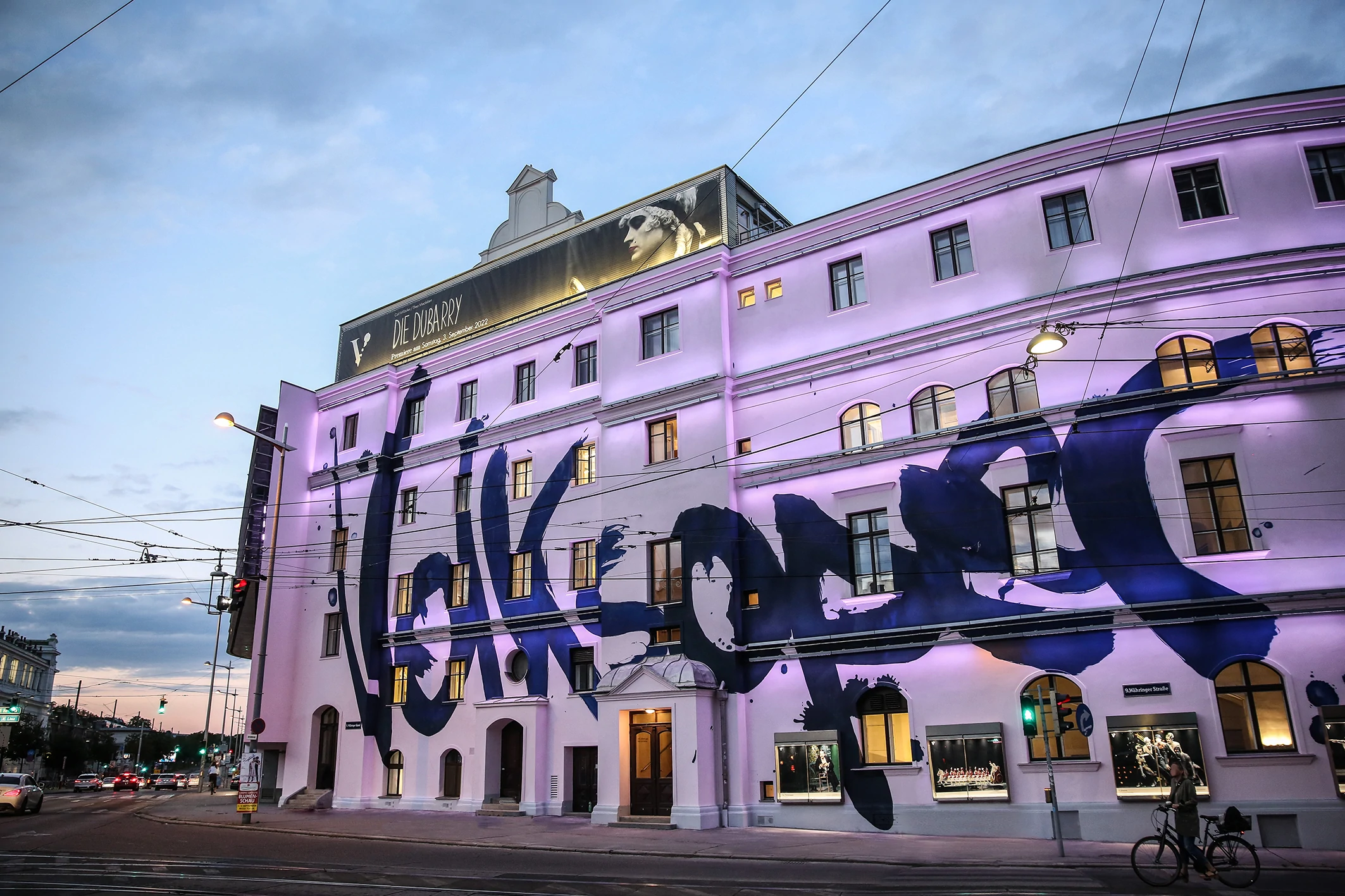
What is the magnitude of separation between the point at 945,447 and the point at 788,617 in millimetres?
6657

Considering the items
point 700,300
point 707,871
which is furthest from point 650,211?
point 707,871

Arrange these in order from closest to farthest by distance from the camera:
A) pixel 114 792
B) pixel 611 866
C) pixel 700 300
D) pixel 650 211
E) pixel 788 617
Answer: pixel 611 866 < pixel 788 617 < pixel 700 300 < pixel 650 211 < pixel 114 792

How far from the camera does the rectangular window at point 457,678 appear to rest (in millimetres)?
34812

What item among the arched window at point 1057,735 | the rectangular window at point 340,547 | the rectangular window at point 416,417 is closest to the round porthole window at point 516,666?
the rectangular window at point 340,547

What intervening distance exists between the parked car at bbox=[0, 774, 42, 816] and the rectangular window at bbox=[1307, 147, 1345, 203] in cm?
4881

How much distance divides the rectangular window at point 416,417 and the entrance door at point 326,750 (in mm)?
12303

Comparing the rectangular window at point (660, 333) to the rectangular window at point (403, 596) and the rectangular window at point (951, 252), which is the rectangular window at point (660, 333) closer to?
the rectangular window at point (951, 252)

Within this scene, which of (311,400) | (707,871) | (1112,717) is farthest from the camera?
(311,400)

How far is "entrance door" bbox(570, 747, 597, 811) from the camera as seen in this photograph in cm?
3072

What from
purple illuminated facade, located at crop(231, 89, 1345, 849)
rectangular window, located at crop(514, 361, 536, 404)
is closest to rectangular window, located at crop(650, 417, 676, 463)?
purple illuminated facade, located at crop(231, 89, 1345, 849)

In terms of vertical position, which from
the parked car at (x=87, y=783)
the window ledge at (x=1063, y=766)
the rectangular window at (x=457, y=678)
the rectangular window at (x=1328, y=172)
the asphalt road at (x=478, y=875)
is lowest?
the parked car at (x=87, y=783)

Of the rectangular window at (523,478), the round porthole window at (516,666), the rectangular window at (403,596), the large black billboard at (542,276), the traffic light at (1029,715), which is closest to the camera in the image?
the traffic light at (1029,715)

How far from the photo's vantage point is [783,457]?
92.1ft

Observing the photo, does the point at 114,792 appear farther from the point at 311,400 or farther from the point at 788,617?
the point at 788,617
